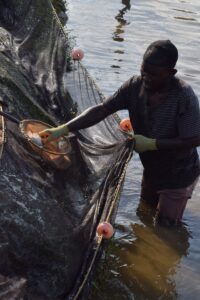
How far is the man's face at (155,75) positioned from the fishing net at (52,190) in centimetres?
55

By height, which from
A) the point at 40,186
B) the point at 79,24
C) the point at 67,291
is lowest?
the point at 79,24

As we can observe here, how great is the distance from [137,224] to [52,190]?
172 cm

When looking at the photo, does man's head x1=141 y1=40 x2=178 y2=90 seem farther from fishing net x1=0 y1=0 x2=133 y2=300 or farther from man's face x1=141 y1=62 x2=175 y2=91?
fishing net x1=0 y1=0 x2=133 y2=300

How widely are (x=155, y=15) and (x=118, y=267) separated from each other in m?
A: 11.5

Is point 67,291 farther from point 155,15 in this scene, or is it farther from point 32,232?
point 155,15

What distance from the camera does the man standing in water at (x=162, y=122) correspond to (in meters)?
4.52

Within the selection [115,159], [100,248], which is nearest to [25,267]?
[100,248]

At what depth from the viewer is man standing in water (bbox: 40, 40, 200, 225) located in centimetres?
452

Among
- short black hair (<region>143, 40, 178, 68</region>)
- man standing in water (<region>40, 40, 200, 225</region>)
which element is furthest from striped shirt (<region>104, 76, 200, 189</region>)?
short black hair (<region>143, 40, 178, 68</region>)

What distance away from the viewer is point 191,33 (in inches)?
539

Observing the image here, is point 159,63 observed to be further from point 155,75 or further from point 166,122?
point 166,122

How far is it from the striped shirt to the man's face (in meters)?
0.14

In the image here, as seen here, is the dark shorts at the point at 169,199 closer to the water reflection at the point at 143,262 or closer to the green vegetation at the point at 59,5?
the water reflection at the point at 143,262

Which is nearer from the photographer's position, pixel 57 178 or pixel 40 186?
pixel 40 186
